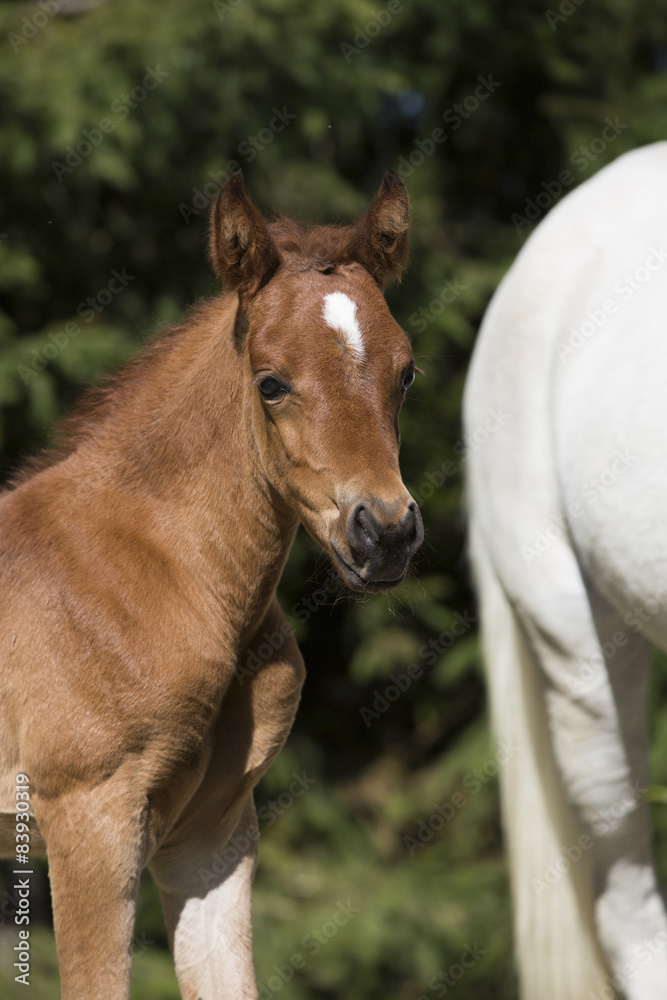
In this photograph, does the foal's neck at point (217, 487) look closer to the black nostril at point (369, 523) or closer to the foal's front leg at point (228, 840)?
the foal's front leg at point (228, 840)

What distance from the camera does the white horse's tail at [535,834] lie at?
2.89 metres

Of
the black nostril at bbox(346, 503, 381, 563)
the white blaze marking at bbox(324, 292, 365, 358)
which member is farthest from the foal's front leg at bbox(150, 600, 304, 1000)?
the white blaze marking at bbox(324, 292, 365, 358)

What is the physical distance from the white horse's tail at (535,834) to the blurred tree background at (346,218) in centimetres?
67

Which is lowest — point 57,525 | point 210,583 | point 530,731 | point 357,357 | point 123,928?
point 530,731

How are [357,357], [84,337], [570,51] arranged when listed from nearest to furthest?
[357,357]
[84,337]
[570,51]

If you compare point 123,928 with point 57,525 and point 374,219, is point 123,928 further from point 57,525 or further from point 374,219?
point 374,219

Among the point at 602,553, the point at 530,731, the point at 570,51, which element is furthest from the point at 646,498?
the point at 570,51

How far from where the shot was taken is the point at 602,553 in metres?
2.52

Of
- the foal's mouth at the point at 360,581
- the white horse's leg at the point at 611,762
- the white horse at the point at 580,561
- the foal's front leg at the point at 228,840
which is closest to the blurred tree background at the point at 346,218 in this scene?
the white horse at the point at 580,561

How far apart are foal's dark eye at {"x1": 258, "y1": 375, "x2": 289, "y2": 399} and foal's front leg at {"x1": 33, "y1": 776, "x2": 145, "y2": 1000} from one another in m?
0.62

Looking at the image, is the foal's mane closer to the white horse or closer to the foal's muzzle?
the foal's muzzle

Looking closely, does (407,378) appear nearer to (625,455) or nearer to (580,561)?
(625,455)

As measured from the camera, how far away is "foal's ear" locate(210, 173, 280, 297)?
162cm

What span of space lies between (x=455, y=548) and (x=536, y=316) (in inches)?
102
